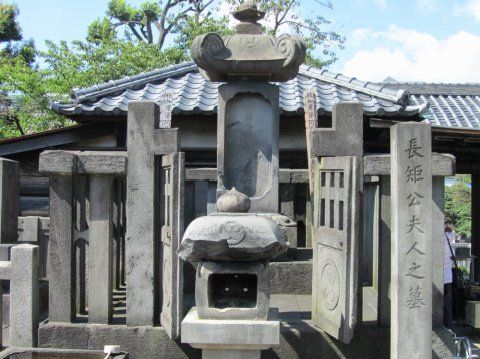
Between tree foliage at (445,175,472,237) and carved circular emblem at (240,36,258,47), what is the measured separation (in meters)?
19.9

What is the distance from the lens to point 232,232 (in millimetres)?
4227

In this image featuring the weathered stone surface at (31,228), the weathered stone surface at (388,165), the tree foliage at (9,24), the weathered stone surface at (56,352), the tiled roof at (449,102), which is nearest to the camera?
the weathered stone surface at (56,352)

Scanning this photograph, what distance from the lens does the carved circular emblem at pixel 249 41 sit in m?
6.39

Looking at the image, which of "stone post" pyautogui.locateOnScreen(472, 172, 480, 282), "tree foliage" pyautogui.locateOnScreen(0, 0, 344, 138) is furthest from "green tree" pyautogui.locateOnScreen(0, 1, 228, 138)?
"stone post" pyautogui.locateOnScreen(472, 172, 480, 282)

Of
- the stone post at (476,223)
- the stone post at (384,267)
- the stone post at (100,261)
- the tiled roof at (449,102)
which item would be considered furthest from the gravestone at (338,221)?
the tiled roof at (449,102)

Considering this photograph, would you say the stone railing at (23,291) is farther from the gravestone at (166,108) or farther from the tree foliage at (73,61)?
the tree foliage at (73,61)

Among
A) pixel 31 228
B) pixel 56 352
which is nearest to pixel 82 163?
pixel 56 352

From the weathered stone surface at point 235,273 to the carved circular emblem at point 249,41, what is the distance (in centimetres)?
305

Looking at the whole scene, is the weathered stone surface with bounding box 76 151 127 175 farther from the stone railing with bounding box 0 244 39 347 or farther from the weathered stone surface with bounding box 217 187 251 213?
the weathered stone surface with bounding box 217 187 251 213

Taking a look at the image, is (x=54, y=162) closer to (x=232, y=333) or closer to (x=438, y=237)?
(x=232, y=333)

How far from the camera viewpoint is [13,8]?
22.8 metres

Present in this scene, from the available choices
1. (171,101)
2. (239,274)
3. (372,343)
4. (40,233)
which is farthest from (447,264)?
(40,233)

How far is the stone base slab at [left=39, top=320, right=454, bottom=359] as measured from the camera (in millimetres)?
5223

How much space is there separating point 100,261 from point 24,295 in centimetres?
79
